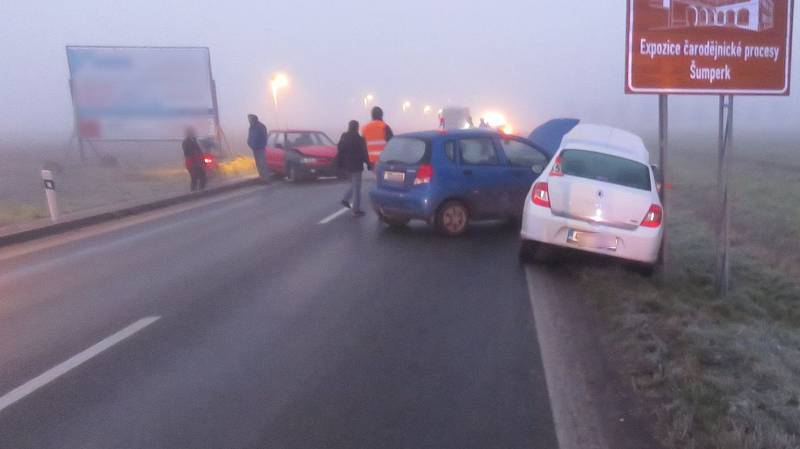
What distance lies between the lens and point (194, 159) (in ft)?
66.1

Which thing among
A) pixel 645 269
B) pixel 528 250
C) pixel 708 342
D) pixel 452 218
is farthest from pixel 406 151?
pixel 708 342

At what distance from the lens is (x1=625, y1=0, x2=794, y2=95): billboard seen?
26.9 ft

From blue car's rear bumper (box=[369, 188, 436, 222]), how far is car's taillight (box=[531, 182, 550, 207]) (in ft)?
8.34

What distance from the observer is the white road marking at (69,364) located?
539cm

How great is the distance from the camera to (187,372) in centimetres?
582

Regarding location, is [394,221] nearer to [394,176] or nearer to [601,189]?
[394,176]

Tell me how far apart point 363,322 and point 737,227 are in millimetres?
11127

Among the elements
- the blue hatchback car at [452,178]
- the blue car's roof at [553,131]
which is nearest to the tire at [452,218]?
the blue hatchback car at [452,178]

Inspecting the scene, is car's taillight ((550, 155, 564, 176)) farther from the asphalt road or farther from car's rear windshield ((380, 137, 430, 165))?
car's rear windshield ((380, 137, 430, 165))

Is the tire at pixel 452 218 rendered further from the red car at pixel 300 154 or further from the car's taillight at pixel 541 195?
the red car at pixel 300 154

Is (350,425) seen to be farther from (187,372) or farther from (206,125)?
(206,125)

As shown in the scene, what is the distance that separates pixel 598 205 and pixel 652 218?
0.62m

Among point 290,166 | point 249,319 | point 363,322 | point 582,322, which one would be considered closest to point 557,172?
point 582,322

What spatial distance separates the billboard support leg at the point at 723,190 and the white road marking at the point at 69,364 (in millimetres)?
6025
